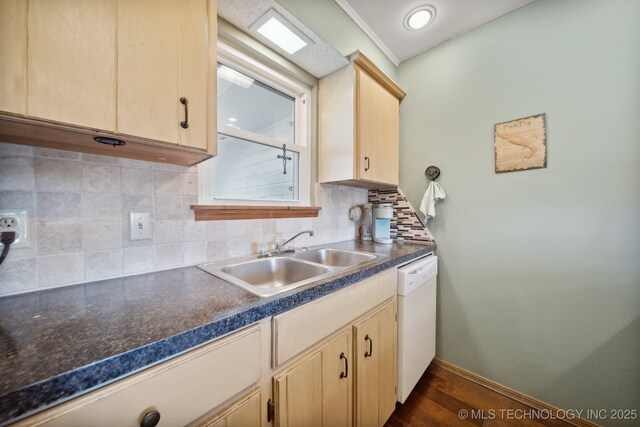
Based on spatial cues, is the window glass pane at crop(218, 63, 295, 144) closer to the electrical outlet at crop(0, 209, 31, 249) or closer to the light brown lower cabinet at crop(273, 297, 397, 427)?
the electrical outlet at crop(0, 209, 31, 249)

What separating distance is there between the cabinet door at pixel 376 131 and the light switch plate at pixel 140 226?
47.1 inches

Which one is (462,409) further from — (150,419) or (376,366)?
(150,419)

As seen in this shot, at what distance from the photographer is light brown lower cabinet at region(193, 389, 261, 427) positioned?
0.55m

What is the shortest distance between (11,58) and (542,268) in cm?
237

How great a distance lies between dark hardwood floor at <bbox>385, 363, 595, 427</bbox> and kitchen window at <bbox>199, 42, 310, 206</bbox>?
4.92ft

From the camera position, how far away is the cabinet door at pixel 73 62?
0.53 meters

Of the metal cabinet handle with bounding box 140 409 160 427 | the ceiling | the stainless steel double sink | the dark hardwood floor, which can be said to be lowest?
the dark hardwood floor

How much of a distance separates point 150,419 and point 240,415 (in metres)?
0.24

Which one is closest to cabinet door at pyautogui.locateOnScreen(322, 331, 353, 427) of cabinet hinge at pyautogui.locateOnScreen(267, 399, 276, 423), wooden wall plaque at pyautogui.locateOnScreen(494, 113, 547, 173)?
cabinet hinge at pyautogui.locateOnScreen(267, 399, 276, 423)

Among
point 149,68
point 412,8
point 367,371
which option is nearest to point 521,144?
point 412,8

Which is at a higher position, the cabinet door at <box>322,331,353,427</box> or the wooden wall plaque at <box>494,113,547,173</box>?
the wooden wall plaque at <box>494,113,547,173</box>

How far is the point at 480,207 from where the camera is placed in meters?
1.61

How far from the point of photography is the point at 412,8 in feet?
5.05

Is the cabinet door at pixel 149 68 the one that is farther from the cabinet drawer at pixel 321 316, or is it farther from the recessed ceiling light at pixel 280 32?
the cabinet drawer at pixel 321 316
